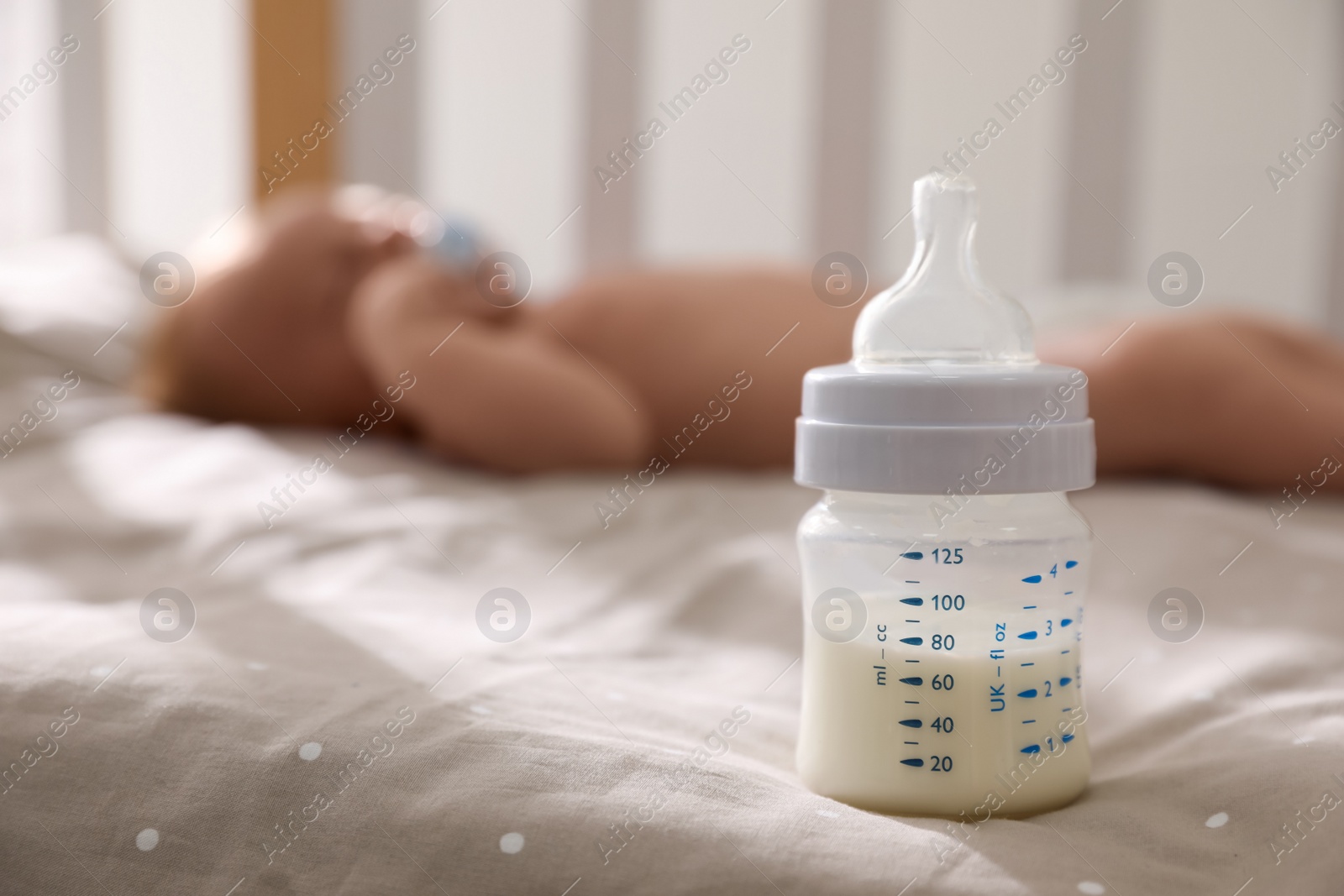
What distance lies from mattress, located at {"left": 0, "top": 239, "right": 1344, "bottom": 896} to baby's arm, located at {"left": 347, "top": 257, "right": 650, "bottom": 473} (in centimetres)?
18

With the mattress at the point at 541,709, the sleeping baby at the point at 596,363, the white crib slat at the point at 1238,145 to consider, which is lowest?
the mattress at the point at 541,709

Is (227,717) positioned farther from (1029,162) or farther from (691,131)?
(1029,162)

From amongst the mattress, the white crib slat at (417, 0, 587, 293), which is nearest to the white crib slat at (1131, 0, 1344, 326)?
the white crib slat at (417, 0, 587, 293)

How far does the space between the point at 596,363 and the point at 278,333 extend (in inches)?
16.4

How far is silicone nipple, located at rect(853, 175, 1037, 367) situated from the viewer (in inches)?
16.2

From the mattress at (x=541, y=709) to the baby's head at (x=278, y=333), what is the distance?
368 mm

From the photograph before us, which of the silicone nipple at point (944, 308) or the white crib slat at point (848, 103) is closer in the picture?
the silicone nipple at point (944, 308)

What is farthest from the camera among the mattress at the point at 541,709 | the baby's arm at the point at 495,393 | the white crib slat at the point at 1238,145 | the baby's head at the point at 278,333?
the white crib slat at the point at 1238,145

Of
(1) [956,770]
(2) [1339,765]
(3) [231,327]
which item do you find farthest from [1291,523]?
(3) [231,327]

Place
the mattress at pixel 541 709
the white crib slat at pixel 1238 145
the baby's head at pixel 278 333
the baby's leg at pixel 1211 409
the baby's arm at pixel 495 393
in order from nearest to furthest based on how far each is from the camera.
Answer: the mattress at pixel 541 709 → the baby's leg at pixel 1211 409 → the baby's arm at pixel 495 393 → the baby's head at pixel 278 333 → the white crib slat at pixel 1238 145

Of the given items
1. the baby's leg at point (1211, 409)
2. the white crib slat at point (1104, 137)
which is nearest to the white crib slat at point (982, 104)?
the white crib slat at point (1104, 137)

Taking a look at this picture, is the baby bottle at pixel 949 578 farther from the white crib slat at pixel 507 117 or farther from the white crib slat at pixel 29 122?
the white crib slat at pixel 29 122

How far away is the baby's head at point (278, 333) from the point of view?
1.25 metres

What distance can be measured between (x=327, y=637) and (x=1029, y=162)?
1.81 m
